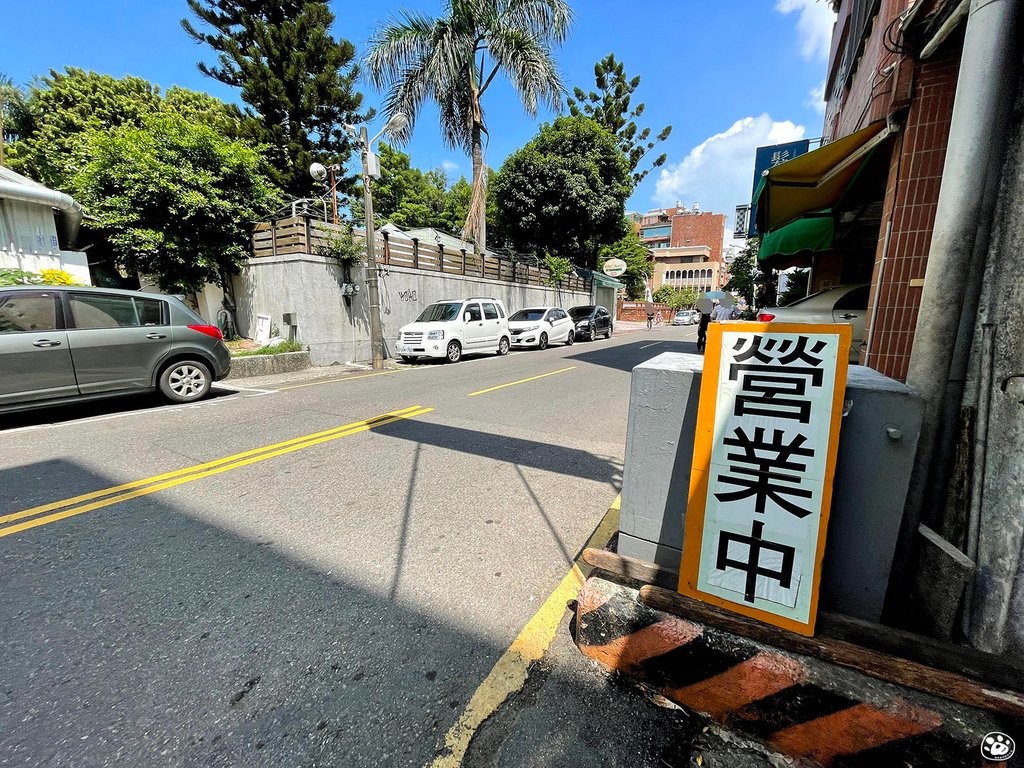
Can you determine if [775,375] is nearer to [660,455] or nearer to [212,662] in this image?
[660,455]

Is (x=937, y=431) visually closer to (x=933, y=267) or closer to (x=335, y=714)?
(x=933, y=267)

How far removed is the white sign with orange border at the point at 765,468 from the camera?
65.6 inches

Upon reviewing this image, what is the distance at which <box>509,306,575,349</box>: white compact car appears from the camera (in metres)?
16.1

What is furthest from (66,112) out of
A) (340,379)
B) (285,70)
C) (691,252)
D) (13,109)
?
(691,252)

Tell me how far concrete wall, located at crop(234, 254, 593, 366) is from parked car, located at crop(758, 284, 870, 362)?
35.5 feet

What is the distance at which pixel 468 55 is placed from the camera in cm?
1683

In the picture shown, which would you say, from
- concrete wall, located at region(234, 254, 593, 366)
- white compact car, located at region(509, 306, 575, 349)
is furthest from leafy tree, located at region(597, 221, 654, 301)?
concrete wall, located at region(234, 254, 593, 366)

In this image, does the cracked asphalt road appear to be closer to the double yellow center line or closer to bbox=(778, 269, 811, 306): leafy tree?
the double yellow center line

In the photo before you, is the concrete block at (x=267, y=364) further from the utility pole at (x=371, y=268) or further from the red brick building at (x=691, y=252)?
the red brick building at (x=691, y=252)

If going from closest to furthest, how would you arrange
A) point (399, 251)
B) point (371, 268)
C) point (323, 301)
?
point (371, 268), point (323, 301), point (399, 251)

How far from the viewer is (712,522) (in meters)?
Answer: 1.87

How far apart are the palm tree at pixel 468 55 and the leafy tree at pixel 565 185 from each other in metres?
4.51

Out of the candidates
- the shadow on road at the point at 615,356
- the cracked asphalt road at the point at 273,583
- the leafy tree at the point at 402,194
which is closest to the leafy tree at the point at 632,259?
the leafy tree at the point at 402,194

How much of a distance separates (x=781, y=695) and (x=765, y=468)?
0.82 meters
